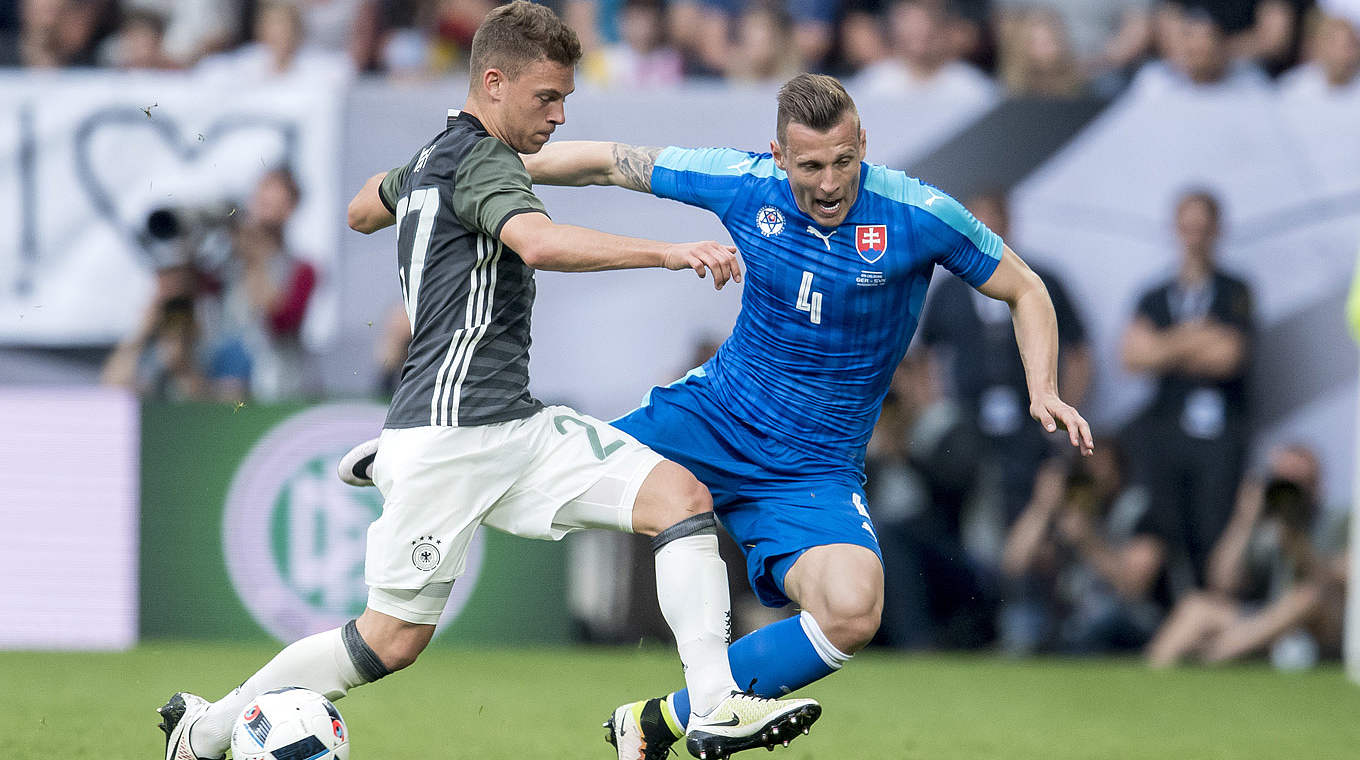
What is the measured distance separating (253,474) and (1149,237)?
5.32m

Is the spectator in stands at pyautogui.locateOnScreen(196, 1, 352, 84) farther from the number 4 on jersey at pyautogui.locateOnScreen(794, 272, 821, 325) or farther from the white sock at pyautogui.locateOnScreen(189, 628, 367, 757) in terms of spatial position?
the white sock at pyautogui.locateOnScreen(189, 628, 367, 757)

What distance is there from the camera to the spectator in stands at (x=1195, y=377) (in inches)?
368

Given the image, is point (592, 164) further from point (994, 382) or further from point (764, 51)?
point (764, 51)

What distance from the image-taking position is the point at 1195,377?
9.39m

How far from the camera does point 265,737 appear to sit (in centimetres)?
449

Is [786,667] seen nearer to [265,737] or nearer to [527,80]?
[265,737]

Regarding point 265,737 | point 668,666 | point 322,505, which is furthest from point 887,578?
point 265,737

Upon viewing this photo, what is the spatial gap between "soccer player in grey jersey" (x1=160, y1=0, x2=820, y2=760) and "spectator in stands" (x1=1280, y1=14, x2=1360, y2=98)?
22.1ft

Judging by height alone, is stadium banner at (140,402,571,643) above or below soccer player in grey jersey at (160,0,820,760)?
below

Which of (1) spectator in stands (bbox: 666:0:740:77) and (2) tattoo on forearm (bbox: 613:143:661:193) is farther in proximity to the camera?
(1) spectator in stands (bbox: 666:0:740:77)

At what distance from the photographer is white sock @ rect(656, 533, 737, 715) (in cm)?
455

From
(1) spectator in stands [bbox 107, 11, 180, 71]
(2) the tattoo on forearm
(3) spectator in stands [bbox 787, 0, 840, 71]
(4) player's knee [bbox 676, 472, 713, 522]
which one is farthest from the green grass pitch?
(3) spectator in stands [bbox 787, 0, 840, 71]

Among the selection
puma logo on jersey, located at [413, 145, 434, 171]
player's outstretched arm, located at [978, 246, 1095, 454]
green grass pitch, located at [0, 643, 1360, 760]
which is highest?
puma logo on jersey, located at [413, 145, 434, 171]

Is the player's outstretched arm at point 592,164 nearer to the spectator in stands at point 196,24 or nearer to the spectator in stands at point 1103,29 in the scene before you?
the spectator in stands at point 196,24
